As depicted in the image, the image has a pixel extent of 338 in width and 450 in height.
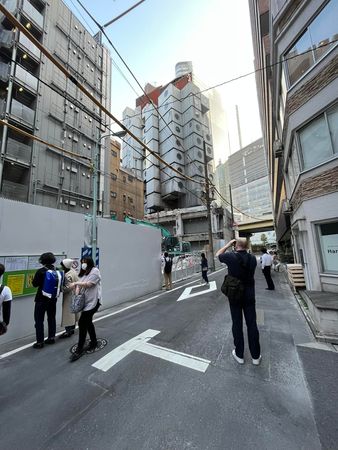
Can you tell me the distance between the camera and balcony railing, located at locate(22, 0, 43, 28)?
1555 centimetres

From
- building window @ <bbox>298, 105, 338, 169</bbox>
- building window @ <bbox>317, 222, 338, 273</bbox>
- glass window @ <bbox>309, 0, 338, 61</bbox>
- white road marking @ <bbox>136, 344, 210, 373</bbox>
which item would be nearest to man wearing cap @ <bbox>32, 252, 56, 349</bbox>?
white road marking @ <bbox>136, 344, 210, 373</bbox>

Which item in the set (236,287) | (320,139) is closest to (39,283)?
(236,287)

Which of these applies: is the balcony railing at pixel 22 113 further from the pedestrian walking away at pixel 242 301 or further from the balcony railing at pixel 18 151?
the pedestrian walking away at pixel 242 301

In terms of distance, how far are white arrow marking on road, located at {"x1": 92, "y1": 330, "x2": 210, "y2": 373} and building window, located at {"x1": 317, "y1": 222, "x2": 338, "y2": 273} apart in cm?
457

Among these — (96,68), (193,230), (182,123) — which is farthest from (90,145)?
(182,123)

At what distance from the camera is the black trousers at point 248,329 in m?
3.01

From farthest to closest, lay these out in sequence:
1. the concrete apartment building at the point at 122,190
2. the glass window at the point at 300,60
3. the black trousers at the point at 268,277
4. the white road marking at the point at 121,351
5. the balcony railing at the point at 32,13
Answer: the concrete apartment building at the point at 122,190
the balcony railing at the point at 32,13
the black trousers at the point at 268,277
the glass window at the point at 300,60
the white road marking at the point at 121,351

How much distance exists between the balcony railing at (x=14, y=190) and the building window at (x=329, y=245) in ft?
57.6

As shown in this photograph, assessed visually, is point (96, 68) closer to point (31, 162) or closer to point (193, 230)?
point (31, 162)

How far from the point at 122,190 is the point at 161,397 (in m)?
30.8

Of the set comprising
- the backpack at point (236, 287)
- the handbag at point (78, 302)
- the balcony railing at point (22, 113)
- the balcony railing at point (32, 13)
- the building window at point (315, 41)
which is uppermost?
the balcony railing at point (32, 13)

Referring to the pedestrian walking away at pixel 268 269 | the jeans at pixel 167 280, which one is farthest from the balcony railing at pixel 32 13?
the pedestrian walking away at pixel 268 269

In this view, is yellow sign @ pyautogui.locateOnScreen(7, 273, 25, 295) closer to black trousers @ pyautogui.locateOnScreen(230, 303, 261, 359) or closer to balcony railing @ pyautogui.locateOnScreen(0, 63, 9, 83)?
black trousers @ pyautogui.locateOnScreen(230, 303, 261, 359)

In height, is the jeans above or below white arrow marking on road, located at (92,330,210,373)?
above
